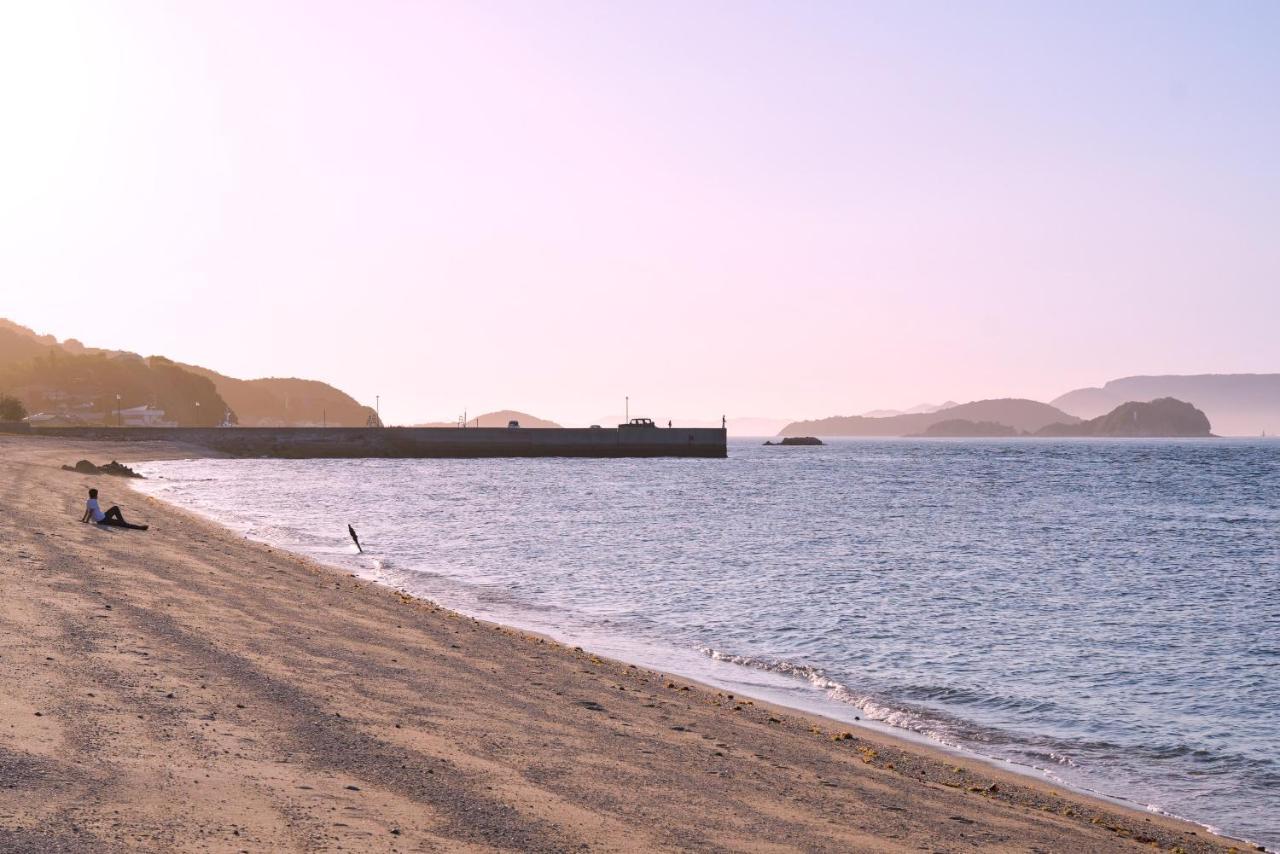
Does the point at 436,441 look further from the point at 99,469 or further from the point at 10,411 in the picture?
the point at 99,469

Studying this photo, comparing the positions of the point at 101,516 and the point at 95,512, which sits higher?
the point at 95,512

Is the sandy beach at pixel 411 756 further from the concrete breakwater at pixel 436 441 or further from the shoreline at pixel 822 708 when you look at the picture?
the concrete breakwater at pixel 436 441

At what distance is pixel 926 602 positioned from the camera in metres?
28.5

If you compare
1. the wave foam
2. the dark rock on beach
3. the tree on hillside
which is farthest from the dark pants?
the tree on hillside

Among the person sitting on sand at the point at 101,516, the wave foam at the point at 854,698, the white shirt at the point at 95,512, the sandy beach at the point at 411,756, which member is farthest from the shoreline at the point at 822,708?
the white shirt at the point at 95,512

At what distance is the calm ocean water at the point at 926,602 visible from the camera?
51.2 ft

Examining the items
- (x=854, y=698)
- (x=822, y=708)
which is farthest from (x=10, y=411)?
(x=822, y=708)

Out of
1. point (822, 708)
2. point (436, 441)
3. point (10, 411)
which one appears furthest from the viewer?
point (436, 441)

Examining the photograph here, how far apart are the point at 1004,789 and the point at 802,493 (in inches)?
2829

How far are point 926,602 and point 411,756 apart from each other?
2131cm

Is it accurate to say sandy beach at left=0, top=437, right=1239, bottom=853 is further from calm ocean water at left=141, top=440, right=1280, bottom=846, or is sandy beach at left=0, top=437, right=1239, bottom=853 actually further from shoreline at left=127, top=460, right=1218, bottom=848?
calm ocean water at left=141, top=440, right=1280, bottom=846

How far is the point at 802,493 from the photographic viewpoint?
8331 centimetres

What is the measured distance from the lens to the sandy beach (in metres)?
7.91

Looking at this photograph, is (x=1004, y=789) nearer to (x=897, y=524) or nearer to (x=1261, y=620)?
(x=1261, y=620)
